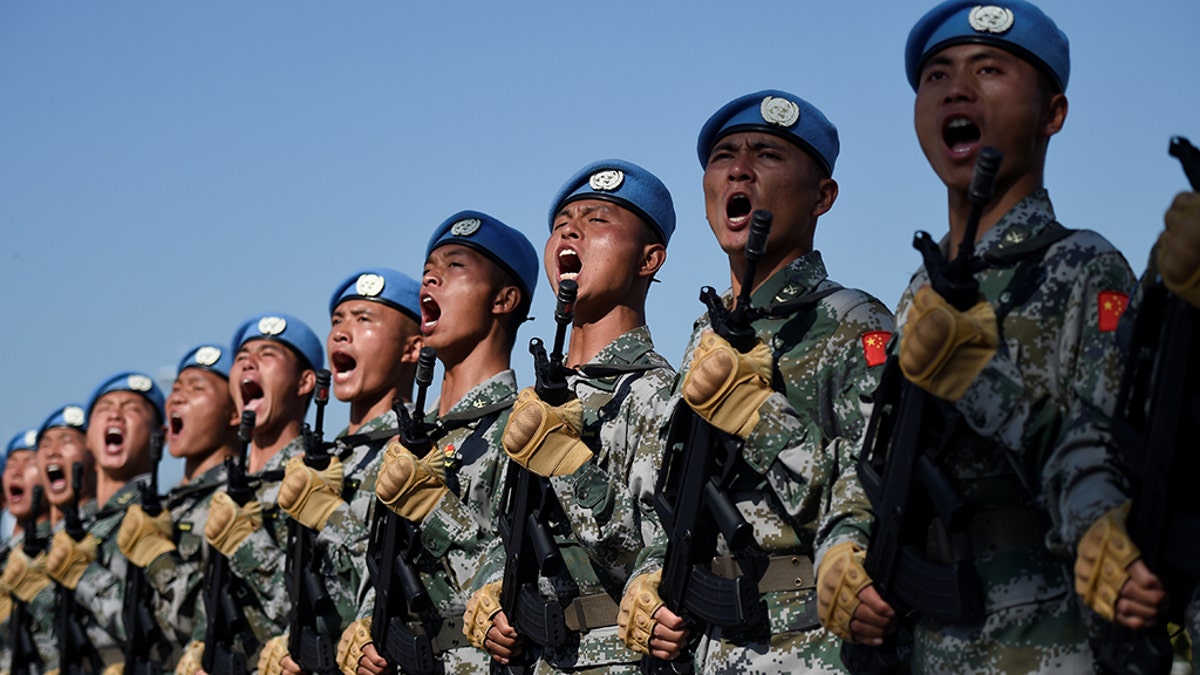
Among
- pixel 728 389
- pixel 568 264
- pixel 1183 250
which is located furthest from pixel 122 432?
pixel 1183 250

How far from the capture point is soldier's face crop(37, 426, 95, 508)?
1513cm

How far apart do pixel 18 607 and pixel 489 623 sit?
332 inches

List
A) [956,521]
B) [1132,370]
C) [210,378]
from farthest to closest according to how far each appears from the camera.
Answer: [210,378], [956,521], [1132,370]

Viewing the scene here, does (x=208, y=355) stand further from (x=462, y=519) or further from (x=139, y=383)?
(x=462, y=519)

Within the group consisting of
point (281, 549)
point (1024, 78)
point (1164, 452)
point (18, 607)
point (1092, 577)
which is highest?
point (1024, 78)

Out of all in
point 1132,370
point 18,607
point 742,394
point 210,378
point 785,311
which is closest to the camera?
point 1132,370

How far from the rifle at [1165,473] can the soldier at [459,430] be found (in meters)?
4.15

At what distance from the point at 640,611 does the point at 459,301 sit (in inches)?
125

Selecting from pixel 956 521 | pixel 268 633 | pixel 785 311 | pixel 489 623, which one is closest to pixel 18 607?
pixel 268 633

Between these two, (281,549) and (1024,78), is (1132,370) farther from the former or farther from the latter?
(281,549)

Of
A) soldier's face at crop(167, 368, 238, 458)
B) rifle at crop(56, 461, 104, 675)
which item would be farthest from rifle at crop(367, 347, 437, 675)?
rifle at crop(56, 461, 104, 675)

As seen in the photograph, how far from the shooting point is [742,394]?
5.59 metres

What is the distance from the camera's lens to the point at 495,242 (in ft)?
29.6

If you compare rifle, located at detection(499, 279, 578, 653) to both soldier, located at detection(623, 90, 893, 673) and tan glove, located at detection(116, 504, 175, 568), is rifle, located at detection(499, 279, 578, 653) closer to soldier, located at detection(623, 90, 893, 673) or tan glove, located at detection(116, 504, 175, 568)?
soldier, located at detection(623, 90, 893, 673)
